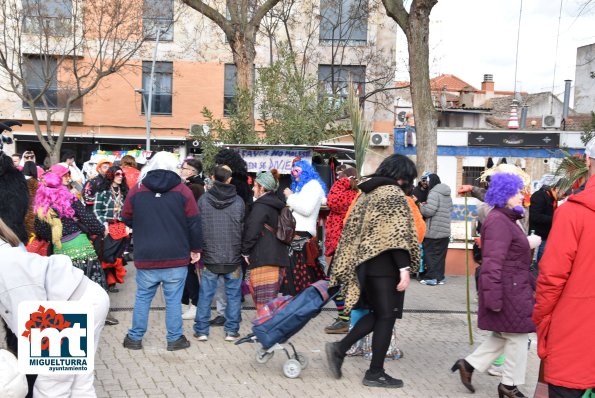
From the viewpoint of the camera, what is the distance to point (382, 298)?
225 inches

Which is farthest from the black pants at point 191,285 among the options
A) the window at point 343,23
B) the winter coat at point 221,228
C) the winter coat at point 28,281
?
the window at point 343,23

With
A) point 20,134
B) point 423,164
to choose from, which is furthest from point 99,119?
point 423,164

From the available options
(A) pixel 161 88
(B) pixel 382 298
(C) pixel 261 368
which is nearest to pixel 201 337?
(C) pixel 261 368

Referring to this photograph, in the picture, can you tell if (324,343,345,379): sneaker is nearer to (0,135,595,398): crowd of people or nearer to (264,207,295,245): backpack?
(0,135,595,398): crowd of people

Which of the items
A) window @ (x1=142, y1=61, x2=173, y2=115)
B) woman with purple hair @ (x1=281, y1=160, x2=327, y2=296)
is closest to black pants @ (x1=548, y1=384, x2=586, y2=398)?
woman with purple hair @ (x1=281, y1=160, x2=327, y2=296)

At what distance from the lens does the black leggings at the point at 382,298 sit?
5.71m

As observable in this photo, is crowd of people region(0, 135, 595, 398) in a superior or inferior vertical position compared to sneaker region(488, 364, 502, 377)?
superior

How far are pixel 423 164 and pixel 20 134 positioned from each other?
26.5m

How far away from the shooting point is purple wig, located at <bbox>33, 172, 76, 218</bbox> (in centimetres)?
681

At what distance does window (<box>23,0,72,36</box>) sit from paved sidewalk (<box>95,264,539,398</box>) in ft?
66.0

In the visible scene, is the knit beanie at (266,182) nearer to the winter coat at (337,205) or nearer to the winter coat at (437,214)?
the winter coat at (337,205)

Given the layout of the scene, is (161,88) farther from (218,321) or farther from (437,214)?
(218,321)

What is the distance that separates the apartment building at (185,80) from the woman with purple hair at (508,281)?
27138 millimetres

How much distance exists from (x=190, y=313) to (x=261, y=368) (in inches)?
87.8
